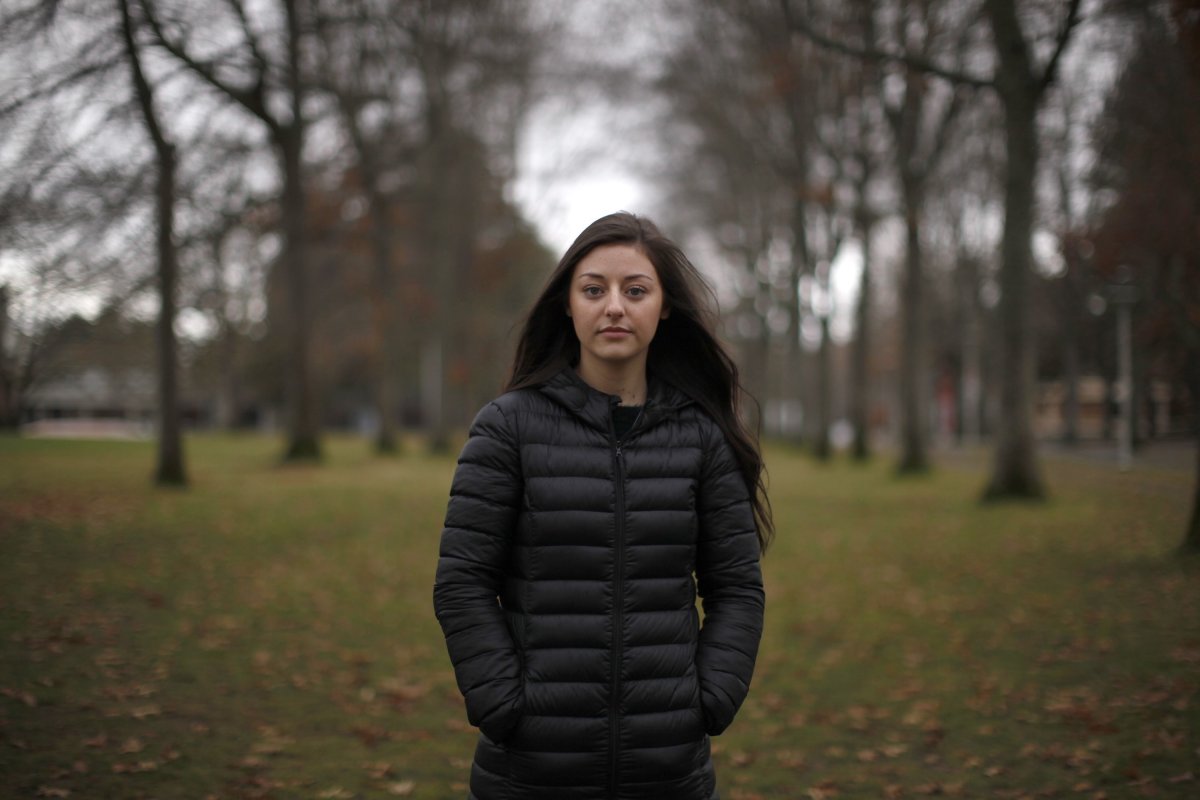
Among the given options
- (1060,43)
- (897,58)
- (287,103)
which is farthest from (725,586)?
(287,103)

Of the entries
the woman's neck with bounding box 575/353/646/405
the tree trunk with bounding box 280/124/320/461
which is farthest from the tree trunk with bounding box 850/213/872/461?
the woman's neck with bounding box 575/353/646/405

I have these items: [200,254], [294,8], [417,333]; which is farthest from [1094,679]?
[417,333]

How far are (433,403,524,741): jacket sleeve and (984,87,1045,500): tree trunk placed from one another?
14.7m

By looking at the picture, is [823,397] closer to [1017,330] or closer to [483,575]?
[1017,330]

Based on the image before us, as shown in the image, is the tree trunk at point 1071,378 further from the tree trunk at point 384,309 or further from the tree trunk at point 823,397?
→ the tree trunk at point 384,309

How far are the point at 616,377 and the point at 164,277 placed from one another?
14880 mm

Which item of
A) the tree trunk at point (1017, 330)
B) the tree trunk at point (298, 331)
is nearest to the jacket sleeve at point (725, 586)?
the tree trunk at point (1017, 330)

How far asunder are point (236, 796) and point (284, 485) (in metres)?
14.5

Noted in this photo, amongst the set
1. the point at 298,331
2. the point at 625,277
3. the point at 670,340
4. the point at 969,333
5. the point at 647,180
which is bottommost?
the point at 670,340

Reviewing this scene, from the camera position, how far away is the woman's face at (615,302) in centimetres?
281

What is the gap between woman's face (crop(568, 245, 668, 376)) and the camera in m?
2.81

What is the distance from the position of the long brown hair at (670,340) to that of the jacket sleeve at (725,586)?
0.10 meters

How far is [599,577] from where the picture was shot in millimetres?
2686

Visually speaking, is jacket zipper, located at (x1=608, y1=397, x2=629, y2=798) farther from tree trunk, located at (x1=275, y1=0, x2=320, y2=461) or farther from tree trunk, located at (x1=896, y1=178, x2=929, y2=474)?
tree trunk, located at (x1=896, y1=178, x2=929, y2=474)
